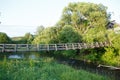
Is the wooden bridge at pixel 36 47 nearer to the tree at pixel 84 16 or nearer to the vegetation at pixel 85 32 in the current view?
the vegetation at pixel 85 32

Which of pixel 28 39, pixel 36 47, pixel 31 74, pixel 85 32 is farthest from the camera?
pixel 28 39

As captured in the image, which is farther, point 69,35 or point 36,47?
point 69,35

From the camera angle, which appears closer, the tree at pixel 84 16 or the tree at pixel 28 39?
the tree at pixel 84 16

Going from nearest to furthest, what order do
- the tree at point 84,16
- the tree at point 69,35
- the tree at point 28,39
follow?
1. the tree at point 69,35
2. the tree at point 84,16
3. the tree at point 28,39

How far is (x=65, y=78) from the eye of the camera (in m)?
17.0

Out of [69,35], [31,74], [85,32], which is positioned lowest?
[31,74]

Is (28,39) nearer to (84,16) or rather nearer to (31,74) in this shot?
(84,16)

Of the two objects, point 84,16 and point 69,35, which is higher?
point 84,16

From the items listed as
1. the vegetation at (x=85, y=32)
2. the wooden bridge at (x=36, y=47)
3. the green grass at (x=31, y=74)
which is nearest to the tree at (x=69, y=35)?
the vegetation at (x=85, y=32)

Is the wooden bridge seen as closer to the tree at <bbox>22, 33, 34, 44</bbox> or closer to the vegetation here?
the vegetation

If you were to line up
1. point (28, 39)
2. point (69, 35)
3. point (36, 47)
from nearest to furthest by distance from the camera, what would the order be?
1. point (36, 47)
2. point (69, 35)
3. point (28, 39)

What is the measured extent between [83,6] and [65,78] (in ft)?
96.9

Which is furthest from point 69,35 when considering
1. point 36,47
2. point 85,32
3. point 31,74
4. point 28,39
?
point 31,74

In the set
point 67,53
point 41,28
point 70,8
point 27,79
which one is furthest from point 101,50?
point 27,79
